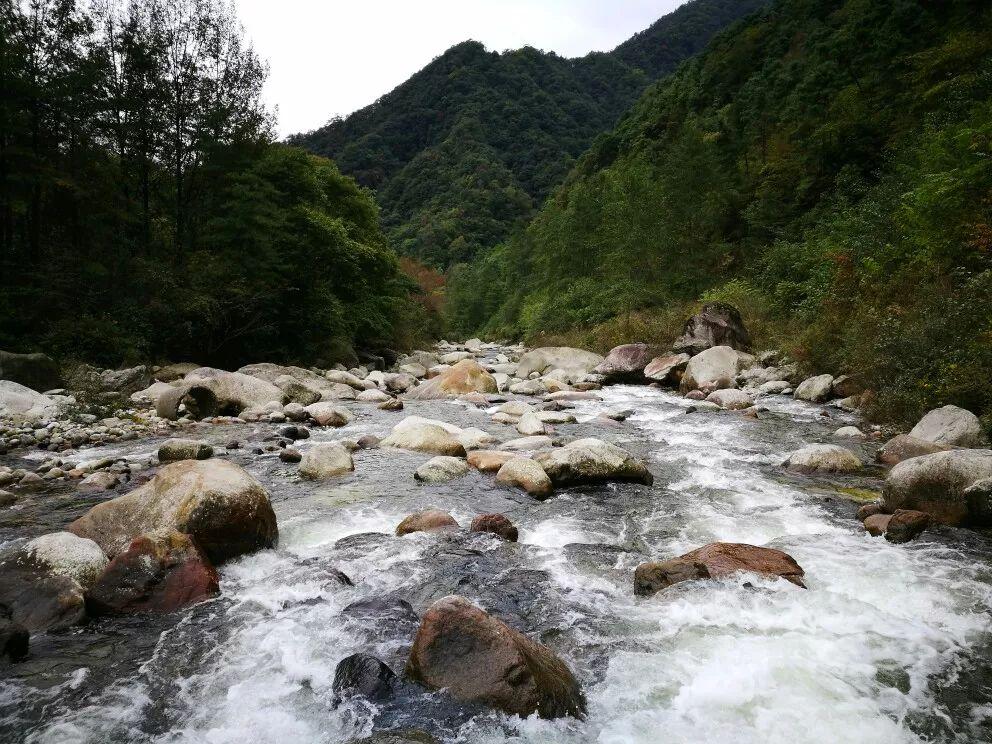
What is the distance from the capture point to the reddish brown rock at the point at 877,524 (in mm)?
6305

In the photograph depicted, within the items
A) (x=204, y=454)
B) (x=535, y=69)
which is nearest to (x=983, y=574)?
(x=204, y=454)

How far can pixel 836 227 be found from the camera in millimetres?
22609

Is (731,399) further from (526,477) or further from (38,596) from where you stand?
(38,596)

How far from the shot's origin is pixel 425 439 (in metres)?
10.7

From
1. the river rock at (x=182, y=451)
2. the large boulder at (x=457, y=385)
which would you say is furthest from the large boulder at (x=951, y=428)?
the large boulder at (x=457, y=385)

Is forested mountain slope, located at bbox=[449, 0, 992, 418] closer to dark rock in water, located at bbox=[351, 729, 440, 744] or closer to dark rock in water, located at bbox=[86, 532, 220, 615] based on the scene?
dark rock in water, located at bbox=[351, 729, 440, 744]

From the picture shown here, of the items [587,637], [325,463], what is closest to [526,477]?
[325,463]

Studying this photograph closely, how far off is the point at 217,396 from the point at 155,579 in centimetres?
982

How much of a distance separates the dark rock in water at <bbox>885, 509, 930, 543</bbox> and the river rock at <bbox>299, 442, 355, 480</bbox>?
23.7 ft

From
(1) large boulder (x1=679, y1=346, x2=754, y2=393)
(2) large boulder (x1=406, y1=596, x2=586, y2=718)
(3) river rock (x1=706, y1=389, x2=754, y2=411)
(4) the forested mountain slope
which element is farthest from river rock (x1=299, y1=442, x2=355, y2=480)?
(1) large boulder (x1=679, y1=346, x2=754, y2=393)

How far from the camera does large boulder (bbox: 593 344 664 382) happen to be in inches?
814

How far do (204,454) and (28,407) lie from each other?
509cm

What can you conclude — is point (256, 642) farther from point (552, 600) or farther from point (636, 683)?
point (636, 683)

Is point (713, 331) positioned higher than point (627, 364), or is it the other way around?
point (713, 331)
